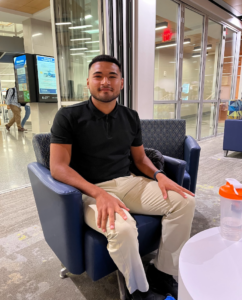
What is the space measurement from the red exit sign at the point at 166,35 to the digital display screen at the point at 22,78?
3.72 m

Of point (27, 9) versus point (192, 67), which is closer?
point (27, 9)

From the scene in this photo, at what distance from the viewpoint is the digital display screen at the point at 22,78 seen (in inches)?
250

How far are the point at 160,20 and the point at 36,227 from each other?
4332mm

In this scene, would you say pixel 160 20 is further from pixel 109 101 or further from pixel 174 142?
pixel 109 101

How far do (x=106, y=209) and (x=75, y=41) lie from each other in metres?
3.10

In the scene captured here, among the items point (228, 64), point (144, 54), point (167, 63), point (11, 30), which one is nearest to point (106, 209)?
point (144, 54)

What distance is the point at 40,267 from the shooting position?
58.1 inches

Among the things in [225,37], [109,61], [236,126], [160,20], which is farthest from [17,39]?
[109,61]

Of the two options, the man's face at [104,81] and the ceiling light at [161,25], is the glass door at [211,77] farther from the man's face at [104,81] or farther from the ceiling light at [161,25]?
the man's face at [104,81]

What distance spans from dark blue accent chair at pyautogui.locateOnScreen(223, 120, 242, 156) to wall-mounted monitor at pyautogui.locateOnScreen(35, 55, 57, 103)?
4594mm

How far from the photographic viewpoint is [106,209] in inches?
42.6

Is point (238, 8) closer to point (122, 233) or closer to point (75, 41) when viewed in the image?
point (75, 41)

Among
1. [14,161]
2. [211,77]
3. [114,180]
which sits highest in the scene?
[211,77]

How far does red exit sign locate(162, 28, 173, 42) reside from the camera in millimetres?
4863
